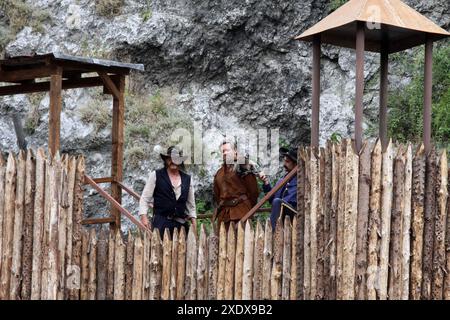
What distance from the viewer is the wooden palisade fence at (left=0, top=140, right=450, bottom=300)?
A: 7.18 metres

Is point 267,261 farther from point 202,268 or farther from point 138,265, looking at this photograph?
point 138,265

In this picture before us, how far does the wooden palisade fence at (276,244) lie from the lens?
7.18 metres

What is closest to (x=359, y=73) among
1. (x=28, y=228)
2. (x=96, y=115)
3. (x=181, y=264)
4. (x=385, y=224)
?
(x=385, y=224)

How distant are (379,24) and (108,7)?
10.2 metres

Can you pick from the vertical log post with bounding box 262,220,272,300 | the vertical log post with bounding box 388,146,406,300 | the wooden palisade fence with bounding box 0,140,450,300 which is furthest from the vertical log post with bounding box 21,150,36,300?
the vertical log post with bounding box 388,146,406,300

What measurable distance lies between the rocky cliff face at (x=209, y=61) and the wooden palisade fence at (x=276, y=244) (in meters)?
7.57

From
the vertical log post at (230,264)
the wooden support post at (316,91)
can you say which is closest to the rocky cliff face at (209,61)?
the wooden support post at (316,91)

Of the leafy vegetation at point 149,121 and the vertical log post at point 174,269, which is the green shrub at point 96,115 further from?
the vertical log post at point 174,269

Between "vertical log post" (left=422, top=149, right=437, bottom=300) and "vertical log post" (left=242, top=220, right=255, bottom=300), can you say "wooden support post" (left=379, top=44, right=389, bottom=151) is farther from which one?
"vertical log post" (left=242, top=220, right=255, bottom=300)

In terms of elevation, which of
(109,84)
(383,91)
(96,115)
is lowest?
(383,91)

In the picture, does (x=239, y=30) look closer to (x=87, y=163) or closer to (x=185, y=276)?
(x=87, y=163)

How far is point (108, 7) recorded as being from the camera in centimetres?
1678

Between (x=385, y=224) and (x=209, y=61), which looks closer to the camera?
(x=385, y=224)

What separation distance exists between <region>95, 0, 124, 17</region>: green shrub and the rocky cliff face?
20 mm
